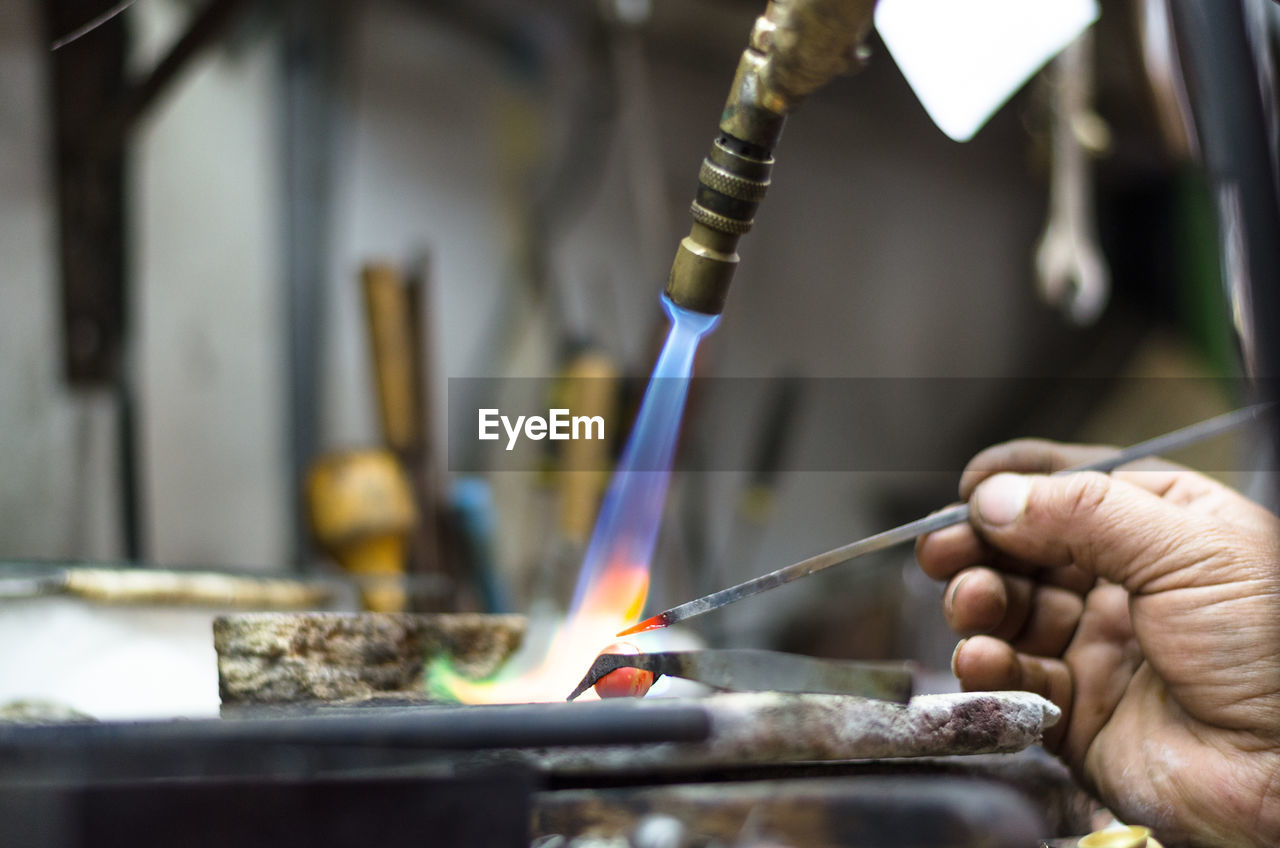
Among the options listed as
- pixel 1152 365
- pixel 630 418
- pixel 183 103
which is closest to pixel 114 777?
pixel 630 418

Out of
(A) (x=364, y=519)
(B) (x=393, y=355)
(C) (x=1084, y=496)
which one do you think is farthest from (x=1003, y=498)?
(B) (x=393, y=355)

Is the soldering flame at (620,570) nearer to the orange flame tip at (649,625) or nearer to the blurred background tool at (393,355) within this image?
the orange flame tip at (649,625)

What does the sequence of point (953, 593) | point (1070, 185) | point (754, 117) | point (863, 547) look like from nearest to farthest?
point (754, 117)
point (863, 547)
point (953, 593)
point (1070, 185)

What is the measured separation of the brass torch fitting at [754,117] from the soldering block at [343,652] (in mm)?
333

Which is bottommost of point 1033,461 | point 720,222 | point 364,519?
point 364,519

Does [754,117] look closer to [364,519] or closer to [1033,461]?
[1033,461]

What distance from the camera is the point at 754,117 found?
0.52 meters

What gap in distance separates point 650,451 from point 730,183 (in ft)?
A: 0.86

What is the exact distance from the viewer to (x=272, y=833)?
399 mm

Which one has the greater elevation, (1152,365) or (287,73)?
(287,73)

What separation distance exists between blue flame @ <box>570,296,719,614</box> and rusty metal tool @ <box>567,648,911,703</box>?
0.67ft

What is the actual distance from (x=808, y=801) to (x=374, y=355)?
1.44 metres

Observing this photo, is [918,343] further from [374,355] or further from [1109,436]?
[374,355]
